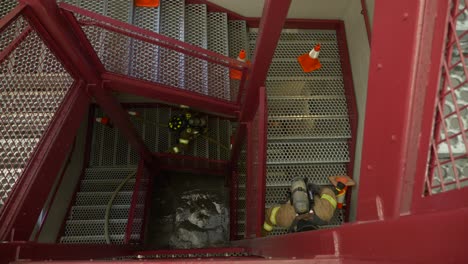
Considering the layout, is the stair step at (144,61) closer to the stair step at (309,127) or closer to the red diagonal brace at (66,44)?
the red diagonal brace at (66,44)

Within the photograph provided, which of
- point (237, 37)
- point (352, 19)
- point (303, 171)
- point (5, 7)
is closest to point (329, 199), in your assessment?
point (303, 171)

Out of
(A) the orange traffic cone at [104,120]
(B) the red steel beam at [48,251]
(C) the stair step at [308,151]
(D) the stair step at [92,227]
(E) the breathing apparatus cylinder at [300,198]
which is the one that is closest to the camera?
(B) the red steel beam at [48,251]

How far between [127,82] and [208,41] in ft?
6.73

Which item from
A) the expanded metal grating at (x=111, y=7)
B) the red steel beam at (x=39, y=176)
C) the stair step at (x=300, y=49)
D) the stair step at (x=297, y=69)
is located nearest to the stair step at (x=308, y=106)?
the stair step at (x=297, y=69)

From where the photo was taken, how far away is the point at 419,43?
106 centimetres

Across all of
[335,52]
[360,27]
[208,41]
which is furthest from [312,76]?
[208,41]

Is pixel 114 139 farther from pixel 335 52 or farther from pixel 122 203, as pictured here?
pixel 335 52

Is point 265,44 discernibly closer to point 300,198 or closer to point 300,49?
point 300,198

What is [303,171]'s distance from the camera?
5.56 m

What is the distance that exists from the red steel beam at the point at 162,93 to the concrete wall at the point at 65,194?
2.13 m

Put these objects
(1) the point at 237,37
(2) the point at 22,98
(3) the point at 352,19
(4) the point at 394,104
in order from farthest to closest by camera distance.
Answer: (1) the point at 237,37
(3) the point at 352,19
(2) the point at 22,98
(4) the point at 394,104

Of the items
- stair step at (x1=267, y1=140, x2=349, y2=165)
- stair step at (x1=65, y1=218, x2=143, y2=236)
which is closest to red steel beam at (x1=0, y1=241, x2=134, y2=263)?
stair step at (x1=65, y1=218, x2=143, y2=236)

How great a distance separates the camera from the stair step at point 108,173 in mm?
6648

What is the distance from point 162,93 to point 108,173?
323 cm
